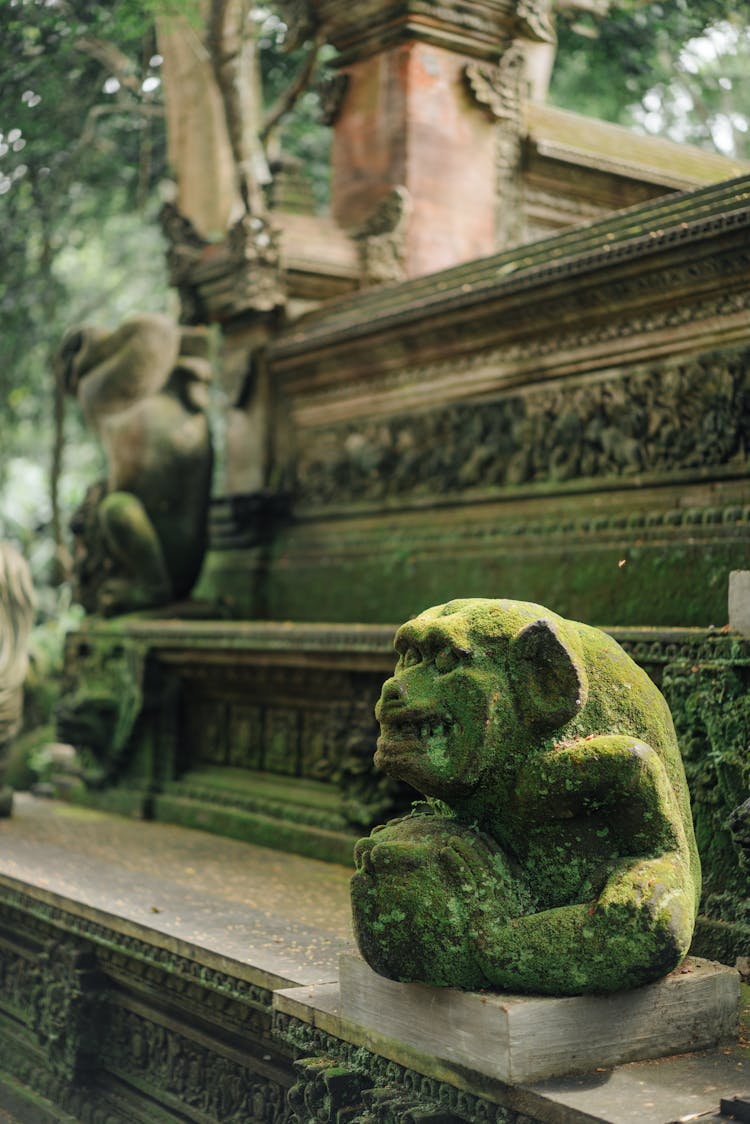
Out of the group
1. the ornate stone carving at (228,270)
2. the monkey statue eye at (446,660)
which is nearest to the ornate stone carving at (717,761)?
the monkey statue eye at (446,660)

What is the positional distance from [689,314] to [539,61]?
28.1 ft

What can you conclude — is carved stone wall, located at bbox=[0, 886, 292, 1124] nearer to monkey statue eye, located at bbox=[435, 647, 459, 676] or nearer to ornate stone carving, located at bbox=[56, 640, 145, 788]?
monkey statue eye, located at bbox=[435, 647, 459, 676]

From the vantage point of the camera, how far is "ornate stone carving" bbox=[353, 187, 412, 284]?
937cm

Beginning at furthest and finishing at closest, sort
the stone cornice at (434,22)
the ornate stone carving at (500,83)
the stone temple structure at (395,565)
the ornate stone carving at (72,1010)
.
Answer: the ornate stone carving at (500,83) < the stone cornice at (434,22) < the ornate stone carving at (72,1010) < the stone temple structure at (395,565)

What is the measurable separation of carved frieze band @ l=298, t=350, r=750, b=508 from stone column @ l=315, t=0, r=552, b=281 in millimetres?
1746

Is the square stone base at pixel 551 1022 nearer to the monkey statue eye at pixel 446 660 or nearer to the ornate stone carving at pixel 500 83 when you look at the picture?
the monkey statue eye at pixel 446 660

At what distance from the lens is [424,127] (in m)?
9.69

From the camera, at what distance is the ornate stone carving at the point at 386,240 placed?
30.7 feet

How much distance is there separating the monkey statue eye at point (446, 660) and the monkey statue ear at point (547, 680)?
0.17 metres

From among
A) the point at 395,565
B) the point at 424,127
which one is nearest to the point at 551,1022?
the point at 395,565

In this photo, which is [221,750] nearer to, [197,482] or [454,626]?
[197,482]

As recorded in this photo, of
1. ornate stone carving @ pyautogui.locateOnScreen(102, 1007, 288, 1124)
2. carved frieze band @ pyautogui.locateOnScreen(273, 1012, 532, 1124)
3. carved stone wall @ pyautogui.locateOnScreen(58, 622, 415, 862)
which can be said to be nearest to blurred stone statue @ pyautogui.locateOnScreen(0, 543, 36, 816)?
carved stone wall @ pyautogui.locateOnScreen(58, 622, 415, 862)

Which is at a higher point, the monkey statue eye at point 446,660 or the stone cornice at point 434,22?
the stone cornice at point 434,22

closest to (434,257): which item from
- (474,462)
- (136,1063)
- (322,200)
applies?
(474,462)
